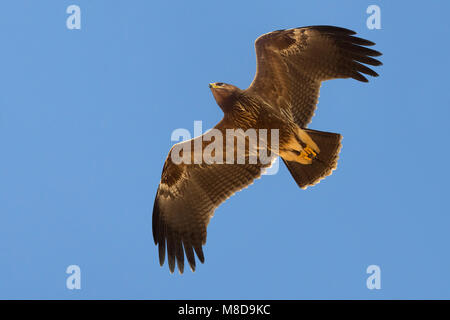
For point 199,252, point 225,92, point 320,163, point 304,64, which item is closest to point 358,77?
point 304,64

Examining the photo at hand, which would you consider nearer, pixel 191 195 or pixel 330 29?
pixel 330 29

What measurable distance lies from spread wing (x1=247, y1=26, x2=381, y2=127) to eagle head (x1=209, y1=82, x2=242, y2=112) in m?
0.48

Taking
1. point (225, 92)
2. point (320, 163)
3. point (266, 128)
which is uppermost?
point (225, 92)

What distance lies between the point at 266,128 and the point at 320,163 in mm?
1265

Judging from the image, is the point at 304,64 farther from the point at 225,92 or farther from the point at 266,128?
the point at 225,92

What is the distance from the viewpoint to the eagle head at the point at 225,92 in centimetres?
955

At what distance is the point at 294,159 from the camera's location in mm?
10031

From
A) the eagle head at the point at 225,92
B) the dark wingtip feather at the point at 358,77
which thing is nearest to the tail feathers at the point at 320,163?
the dark wingtip feather at the point at 358,77

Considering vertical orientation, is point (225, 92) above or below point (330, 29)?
below

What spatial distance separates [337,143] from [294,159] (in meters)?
0.89

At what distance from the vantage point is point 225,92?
31.4 feet

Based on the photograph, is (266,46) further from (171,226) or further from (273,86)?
(171,226)

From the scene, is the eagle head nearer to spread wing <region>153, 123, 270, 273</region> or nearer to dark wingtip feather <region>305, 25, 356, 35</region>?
spread wing <region>153, 123, 270, 273</region>

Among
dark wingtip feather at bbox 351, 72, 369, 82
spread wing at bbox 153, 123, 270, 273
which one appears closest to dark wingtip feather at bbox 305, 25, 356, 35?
dark wingtip feather at bbox 351, 72, 369, 82
